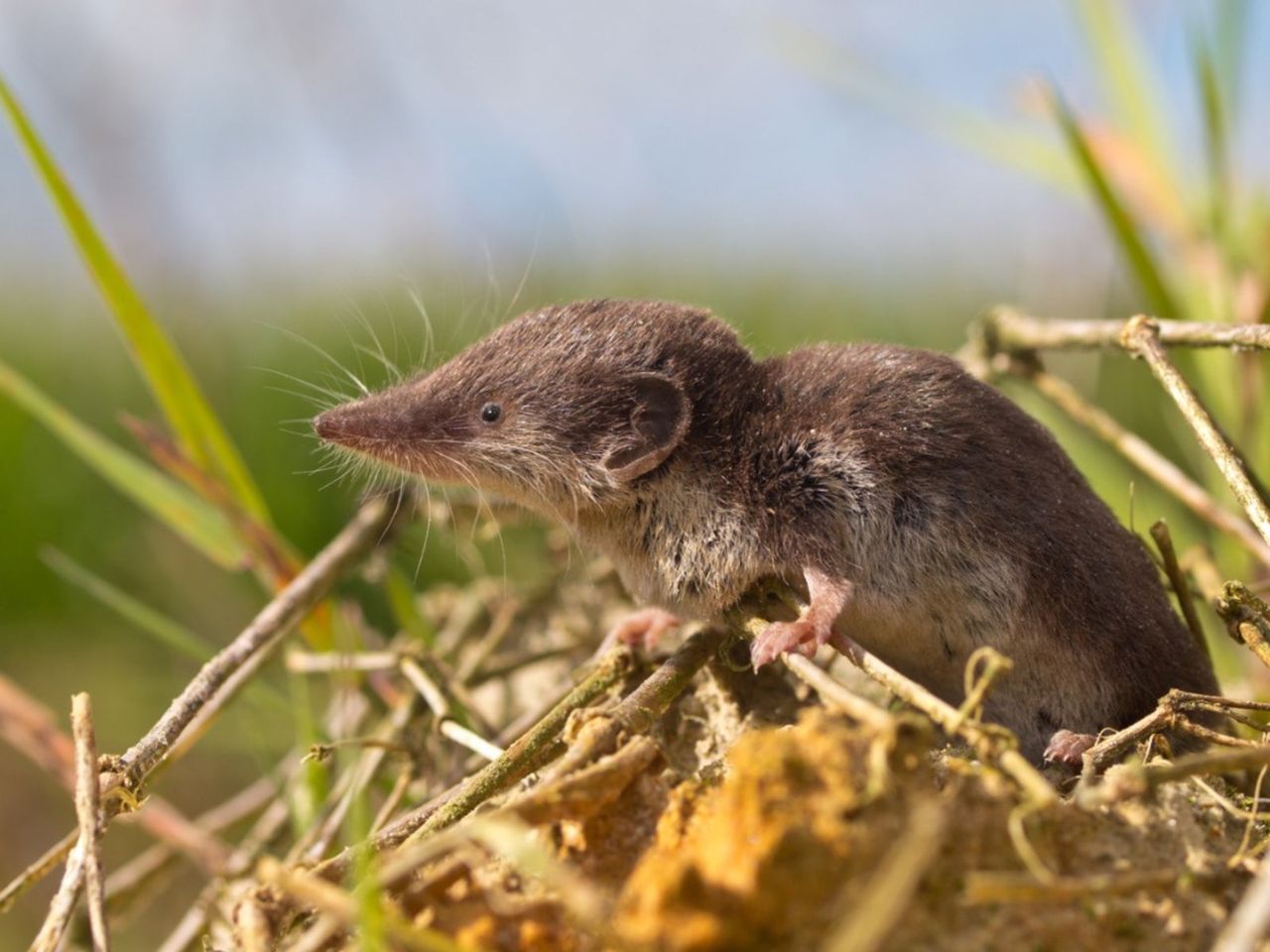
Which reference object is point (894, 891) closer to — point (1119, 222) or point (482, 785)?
point (482, 785)

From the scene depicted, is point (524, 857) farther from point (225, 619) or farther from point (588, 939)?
point (225, 619)

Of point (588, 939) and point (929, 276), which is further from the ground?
point (588, 939)

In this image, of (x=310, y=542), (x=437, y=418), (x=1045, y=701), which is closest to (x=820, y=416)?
(x=1045, y=701)

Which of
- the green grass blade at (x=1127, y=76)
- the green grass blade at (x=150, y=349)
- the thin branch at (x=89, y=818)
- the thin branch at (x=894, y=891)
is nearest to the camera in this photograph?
the thin branch at (x=894, y=891)

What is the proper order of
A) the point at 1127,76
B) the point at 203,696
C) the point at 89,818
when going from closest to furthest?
1. the point at 89,818
2. the point at 203,696
3. the point at 1127,76

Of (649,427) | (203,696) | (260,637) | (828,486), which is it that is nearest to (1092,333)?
(828,486)

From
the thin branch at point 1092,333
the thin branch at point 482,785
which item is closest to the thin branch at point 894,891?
the thin branch at point 482,785

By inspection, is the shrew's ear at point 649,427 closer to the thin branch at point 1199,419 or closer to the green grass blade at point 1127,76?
the thin branch at point 1199,419
